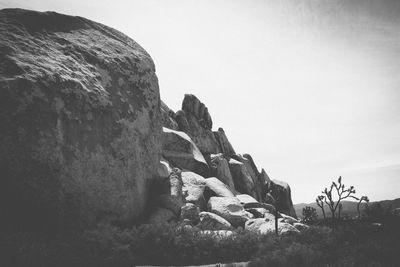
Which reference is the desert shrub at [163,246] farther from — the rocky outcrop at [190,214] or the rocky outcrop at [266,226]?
the rocky outcrop at [266,226]

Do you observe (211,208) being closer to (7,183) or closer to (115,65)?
(115,65)

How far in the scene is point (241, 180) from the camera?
2853 centimetres

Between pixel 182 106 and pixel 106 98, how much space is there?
76.3ft

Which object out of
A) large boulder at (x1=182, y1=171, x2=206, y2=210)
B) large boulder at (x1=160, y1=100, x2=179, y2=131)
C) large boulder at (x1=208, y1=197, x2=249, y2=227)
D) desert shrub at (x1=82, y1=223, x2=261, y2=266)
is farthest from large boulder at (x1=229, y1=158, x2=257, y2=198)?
desert shrub at (x1=82, y1=223, x2=261, y2=266)

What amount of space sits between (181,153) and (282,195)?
716 inches

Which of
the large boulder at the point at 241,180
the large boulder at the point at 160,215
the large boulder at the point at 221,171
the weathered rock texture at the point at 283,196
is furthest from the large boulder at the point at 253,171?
the large boulder at the point at 160,215

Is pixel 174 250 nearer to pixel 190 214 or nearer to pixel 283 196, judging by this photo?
pixel 190 214

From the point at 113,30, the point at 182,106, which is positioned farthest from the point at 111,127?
the point at 182,106

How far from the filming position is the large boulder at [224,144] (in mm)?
34062

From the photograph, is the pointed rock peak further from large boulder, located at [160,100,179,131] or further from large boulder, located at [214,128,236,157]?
large boulder, located at [160,100,179,131]

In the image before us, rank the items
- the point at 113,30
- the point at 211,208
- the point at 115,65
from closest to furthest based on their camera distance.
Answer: the point at 115,65
the point at 113,30
the point at 211,208

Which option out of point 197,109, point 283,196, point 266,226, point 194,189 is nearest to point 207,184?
point 194,189

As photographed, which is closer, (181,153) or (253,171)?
(181,153)

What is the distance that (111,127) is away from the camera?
10750 millimetres
